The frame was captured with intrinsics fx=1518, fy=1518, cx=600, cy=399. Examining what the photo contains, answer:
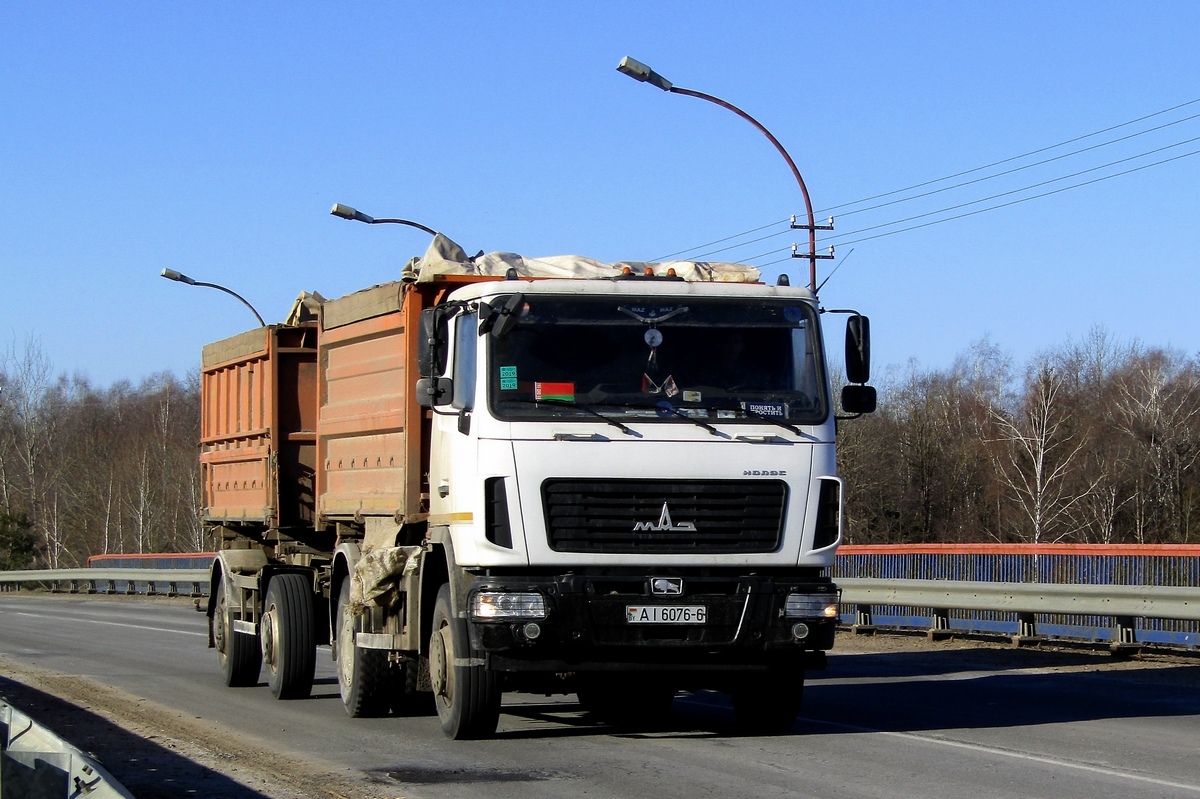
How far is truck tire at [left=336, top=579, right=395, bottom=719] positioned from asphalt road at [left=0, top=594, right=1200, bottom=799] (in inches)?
8.5

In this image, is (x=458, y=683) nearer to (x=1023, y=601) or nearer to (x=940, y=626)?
(x=1023, y=601)

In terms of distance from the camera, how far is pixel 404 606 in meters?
10.7

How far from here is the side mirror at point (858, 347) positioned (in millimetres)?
9898

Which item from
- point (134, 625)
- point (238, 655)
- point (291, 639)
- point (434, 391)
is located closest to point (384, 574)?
point (434, 391)

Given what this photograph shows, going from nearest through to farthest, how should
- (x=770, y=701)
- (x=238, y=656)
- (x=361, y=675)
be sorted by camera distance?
1. (x=770, y=701)
2. (x=361, y=675)
3. (x=238, y=656)

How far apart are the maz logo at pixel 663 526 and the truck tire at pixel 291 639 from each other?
4827 millimetres

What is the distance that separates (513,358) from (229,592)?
6.69 metres

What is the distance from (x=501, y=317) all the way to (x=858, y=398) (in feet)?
8.21

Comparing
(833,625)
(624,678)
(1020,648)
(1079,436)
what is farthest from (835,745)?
(1079,436)

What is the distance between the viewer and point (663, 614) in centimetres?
908

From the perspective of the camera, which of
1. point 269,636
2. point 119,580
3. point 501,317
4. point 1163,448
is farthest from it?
point 1163,448

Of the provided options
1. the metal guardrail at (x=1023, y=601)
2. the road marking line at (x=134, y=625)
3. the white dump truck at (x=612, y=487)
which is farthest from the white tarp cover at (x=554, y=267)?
the road marking line at (x=134, y=625)

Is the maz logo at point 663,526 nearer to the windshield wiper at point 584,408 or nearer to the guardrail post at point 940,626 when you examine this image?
the windshield wiper at point 584,408

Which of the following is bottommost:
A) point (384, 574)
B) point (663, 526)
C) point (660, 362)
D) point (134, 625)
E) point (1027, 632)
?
point (134, 625)
